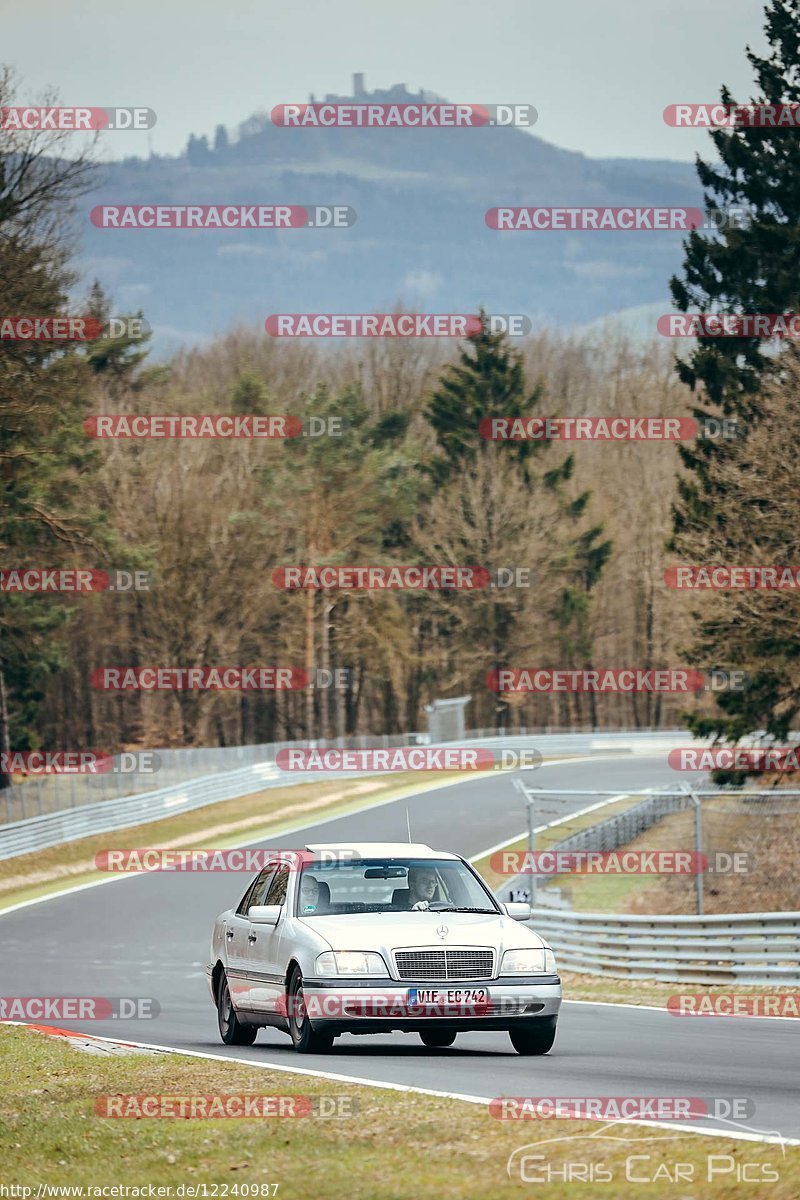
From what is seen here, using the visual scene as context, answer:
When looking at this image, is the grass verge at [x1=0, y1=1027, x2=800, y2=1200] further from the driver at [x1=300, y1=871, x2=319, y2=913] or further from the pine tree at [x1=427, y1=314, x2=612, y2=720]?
the pine tree at [x1=427, y1=314, x2=612, y2=720]

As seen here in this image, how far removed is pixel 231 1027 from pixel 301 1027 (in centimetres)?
189

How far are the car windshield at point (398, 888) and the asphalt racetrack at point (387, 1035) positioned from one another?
105cm

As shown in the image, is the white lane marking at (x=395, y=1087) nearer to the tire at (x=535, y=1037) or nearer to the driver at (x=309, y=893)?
the driver at (x=309, y=893)

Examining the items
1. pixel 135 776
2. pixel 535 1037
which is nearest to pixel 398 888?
pixel 535 1037

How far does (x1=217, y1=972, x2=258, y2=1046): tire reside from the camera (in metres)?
14.1

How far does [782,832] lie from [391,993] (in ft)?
65.7

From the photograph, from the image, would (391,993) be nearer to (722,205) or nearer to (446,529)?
(722,205)

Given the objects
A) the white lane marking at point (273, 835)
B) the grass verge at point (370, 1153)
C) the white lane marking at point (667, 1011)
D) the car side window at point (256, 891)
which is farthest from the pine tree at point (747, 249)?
the grass verge at point (370, 1153)

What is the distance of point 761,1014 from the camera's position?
17.8 meters

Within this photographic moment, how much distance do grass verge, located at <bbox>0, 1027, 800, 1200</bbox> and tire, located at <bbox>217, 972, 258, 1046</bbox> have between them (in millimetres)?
3935

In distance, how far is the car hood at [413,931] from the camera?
473 inches

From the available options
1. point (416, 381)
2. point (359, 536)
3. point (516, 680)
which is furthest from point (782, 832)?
point (416, 381)

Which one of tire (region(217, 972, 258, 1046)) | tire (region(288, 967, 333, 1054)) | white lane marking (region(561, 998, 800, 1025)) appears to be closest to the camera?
tire (region(288, 967, 333, 1054))

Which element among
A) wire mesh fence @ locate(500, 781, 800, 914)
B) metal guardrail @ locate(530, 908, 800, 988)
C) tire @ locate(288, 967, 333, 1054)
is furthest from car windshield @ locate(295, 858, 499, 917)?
wire mesh fence @ locate(500, 781, 800, 914)
